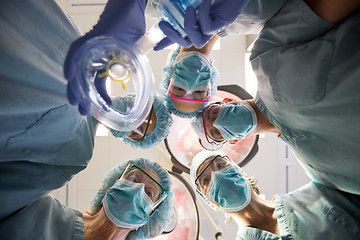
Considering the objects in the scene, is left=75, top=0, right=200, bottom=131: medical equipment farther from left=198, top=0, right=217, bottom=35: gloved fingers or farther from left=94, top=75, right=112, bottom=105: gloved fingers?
left=198, top=0, right=217, bottom=35: gloved fingers

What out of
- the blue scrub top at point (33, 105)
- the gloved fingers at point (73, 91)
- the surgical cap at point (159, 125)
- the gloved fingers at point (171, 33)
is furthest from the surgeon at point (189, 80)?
the gloved fingers at point (73, 91)

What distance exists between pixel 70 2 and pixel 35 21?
63.0 inches

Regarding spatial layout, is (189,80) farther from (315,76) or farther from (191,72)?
(315,76)

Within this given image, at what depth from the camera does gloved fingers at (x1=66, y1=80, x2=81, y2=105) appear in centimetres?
57

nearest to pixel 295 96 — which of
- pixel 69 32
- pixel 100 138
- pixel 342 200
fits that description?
pixel 342 200

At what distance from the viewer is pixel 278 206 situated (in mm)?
1160

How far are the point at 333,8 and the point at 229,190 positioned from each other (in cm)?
107

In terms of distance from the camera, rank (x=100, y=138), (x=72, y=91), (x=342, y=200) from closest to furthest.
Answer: (x=72, y=91)
(x=342, y=200)
(x=100, y=138)

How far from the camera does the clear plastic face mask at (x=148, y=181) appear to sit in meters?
1.38

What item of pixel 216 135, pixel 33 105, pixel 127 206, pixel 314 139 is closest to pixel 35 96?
pixel 33 105

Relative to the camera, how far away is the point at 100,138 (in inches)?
89.5

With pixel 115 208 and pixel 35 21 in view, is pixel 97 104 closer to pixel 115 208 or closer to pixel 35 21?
pixel 35 21

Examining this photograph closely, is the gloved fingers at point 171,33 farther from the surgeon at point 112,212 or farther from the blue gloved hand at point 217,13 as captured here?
the surgeon at point 112,212

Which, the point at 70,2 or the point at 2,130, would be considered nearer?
the point at 2,130
